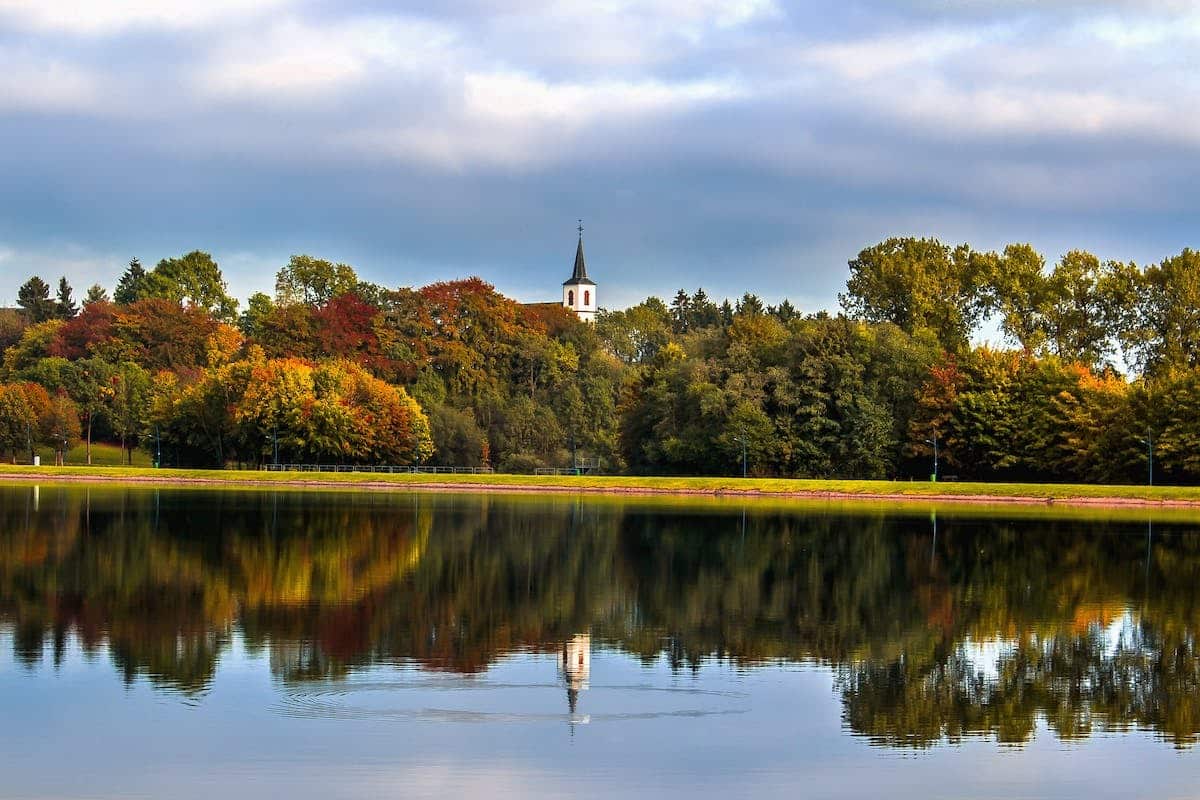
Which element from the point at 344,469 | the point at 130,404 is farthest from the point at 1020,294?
the point at 130,404

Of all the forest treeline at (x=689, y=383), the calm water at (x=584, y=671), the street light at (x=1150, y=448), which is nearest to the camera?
the calm water at (x=584, y=671)

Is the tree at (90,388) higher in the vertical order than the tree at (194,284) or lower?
lower

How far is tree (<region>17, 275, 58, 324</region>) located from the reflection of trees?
140 metres

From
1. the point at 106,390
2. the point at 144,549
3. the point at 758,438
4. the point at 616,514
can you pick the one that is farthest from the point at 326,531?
the point at 106,390

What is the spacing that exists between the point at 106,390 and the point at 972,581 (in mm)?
108779

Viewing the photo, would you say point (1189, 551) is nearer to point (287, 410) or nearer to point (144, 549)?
point (144, 549)

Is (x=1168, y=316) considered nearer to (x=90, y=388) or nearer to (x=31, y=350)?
(x=90, y=388)

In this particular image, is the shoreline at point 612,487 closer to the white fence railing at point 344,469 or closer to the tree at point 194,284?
the white fence railing at point 344,469

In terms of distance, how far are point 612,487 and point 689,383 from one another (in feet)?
32.9

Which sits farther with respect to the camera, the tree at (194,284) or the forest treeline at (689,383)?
the tree at (194,284)

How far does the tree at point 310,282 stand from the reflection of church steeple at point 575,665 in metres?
130

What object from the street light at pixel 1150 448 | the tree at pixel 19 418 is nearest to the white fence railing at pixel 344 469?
the tree at pixel 19 418

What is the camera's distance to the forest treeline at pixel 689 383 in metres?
95.4

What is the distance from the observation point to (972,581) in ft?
124
